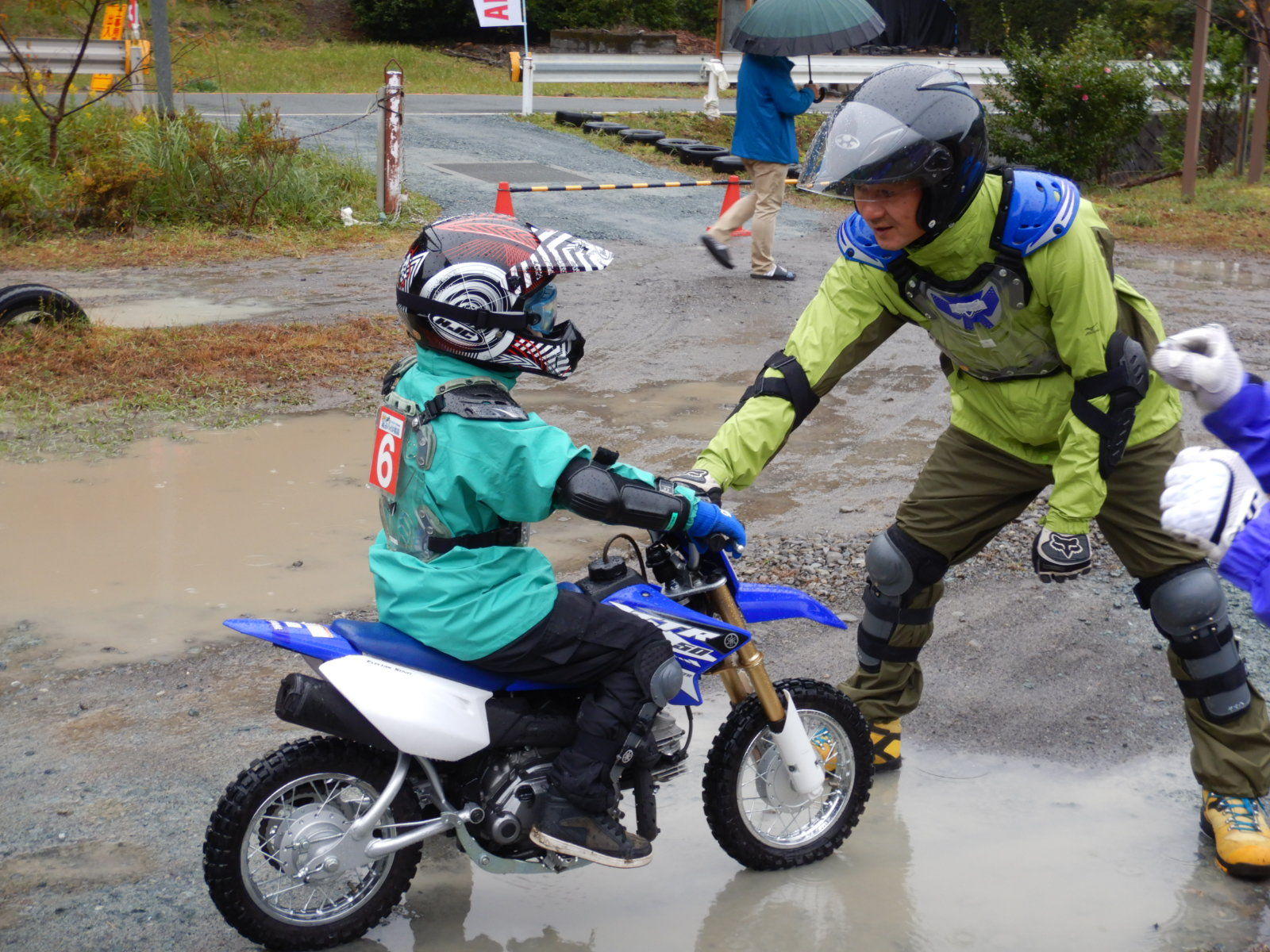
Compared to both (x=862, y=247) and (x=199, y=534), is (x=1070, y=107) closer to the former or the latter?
(x=199, y=534)

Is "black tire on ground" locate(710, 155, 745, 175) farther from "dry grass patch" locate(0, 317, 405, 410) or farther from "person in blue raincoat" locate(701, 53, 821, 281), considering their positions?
"dry grass patch" locate(0, 317, 405, 410)

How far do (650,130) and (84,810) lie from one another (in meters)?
16.3

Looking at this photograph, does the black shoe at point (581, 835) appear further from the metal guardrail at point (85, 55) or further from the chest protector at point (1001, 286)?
the metal guardrail at point (85, 55)

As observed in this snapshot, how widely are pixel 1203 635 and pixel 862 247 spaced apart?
1.50 metres

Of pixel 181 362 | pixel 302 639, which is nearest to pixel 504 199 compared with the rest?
pixel 181 362

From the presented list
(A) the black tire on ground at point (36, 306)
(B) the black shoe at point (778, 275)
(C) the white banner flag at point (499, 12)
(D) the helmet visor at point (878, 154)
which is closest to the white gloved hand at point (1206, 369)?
(D) the helmet visor at point (878, 154)

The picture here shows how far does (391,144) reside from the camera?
495 inches

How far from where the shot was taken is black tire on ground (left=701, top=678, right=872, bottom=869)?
352cm

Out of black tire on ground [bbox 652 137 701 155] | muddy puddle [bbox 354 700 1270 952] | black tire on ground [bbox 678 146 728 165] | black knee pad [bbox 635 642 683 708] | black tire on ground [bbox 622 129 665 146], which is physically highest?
black tire on ground [bbox 622 129 665 146]

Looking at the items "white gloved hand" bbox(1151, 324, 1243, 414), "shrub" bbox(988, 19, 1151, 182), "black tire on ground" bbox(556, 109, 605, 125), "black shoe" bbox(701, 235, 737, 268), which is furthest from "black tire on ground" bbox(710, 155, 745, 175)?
"white gloved hand" bbox(1151, 324, 1243, 414)

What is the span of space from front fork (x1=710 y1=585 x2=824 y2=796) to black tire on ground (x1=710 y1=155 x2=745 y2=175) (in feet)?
43.8

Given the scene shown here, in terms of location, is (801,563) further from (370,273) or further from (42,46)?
(42,46)

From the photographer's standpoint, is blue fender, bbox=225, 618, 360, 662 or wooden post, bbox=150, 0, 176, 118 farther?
wooden post, bbox=150, 0, 176, 118

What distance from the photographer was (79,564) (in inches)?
214
